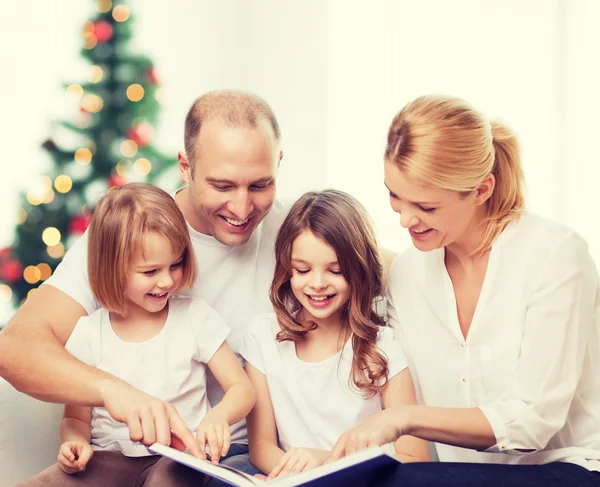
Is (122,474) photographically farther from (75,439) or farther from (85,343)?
(85,343)

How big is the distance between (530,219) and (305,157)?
2.89 meters

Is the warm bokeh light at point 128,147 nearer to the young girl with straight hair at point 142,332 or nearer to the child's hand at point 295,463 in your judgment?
the young girl with straight hair at point 142,332

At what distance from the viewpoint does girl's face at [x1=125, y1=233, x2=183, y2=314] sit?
1.94 meters

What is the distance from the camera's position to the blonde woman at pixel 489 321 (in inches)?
65.1

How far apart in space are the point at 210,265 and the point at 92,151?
2042 millimetres

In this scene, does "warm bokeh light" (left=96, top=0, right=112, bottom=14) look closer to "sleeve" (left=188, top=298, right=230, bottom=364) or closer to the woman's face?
"sleeve" (left=188, top=298, right=230, bottom=364)

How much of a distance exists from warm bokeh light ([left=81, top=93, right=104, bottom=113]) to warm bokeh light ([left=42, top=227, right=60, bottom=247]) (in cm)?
63

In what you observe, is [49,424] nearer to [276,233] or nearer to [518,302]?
[276,233]

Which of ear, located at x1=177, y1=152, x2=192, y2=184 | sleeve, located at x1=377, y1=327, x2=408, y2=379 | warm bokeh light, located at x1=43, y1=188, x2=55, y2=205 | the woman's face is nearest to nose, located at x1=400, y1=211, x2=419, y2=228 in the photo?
the woman's face

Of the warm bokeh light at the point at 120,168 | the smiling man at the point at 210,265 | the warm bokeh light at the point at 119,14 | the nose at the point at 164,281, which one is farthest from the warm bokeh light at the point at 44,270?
Result: the nose at the point at 164,281

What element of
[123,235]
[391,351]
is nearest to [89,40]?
[123,235]

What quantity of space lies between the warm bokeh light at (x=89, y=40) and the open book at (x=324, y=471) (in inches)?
117

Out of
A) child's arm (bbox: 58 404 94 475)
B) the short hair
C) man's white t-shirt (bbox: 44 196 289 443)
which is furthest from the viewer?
man's white t-shirt (bbox: 44 196 289 443)

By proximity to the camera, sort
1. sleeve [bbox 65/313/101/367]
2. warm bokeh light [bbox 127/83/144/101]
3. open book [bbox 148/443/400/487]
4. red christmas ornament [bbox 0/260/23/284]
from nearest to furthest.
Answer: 1. open book [bbox 148/443/400/487]
2. sleeve [bbox 65/313/101/367]
3. red christmas ornament [bbox 0/260/23/284]
4. warm bokeh light [bbox 127/83/144/101]
